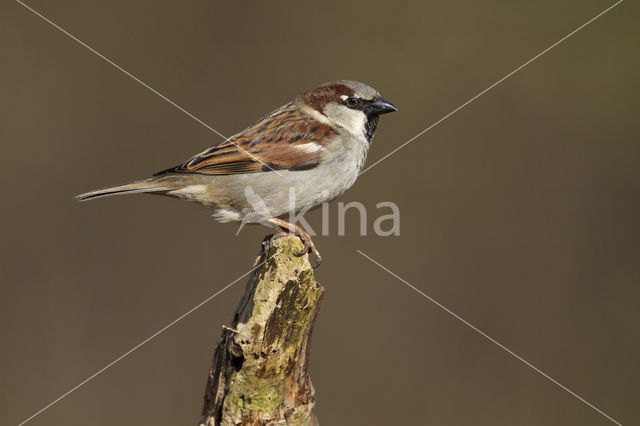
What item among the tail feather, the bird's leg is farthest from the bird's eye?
the tail feather

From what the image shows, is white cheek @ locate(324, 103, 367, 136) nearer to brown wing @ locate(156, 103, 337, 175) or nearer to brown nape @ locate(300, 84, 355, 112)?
brown nape @ locate(300, 84, 355, 112)

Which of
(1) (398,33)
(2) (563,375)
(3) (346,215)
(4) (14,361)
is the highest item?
(1) (398,33)

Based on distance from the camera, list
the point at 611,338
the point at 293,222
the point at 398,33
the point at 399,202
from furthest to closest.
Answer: the point at 398,33 < the point at 399,202 < the point at 611,338 < the point at 293,222

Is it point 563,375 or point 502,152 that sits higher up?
point 502,152

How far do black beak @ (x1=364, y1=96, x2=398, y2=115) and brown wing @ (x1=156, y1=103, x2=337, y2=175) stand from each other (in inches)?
12.8

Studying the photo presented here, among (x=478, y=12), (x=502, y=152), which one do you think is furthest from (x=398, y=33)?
(x=502, y=152)

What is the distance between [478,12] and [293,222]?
4459 millimetres

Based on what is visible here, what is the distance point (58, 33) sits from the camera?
6.55 meters

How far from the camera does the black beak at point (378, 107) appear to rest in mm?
4242

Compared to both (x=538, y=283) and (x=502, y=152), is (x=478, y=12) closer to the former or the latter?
A: (x=502, y=152)

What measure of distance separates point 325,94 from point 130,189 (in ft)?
4.96

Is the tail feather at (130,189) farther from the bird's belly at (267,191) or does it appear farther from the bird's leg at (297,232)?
the bird's leg at (297,232)

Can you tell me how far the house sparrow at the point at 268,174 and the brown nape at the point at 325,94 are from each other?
26 centimetres

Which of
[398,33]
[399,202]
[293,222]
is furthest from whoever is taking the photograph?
[398,33]
